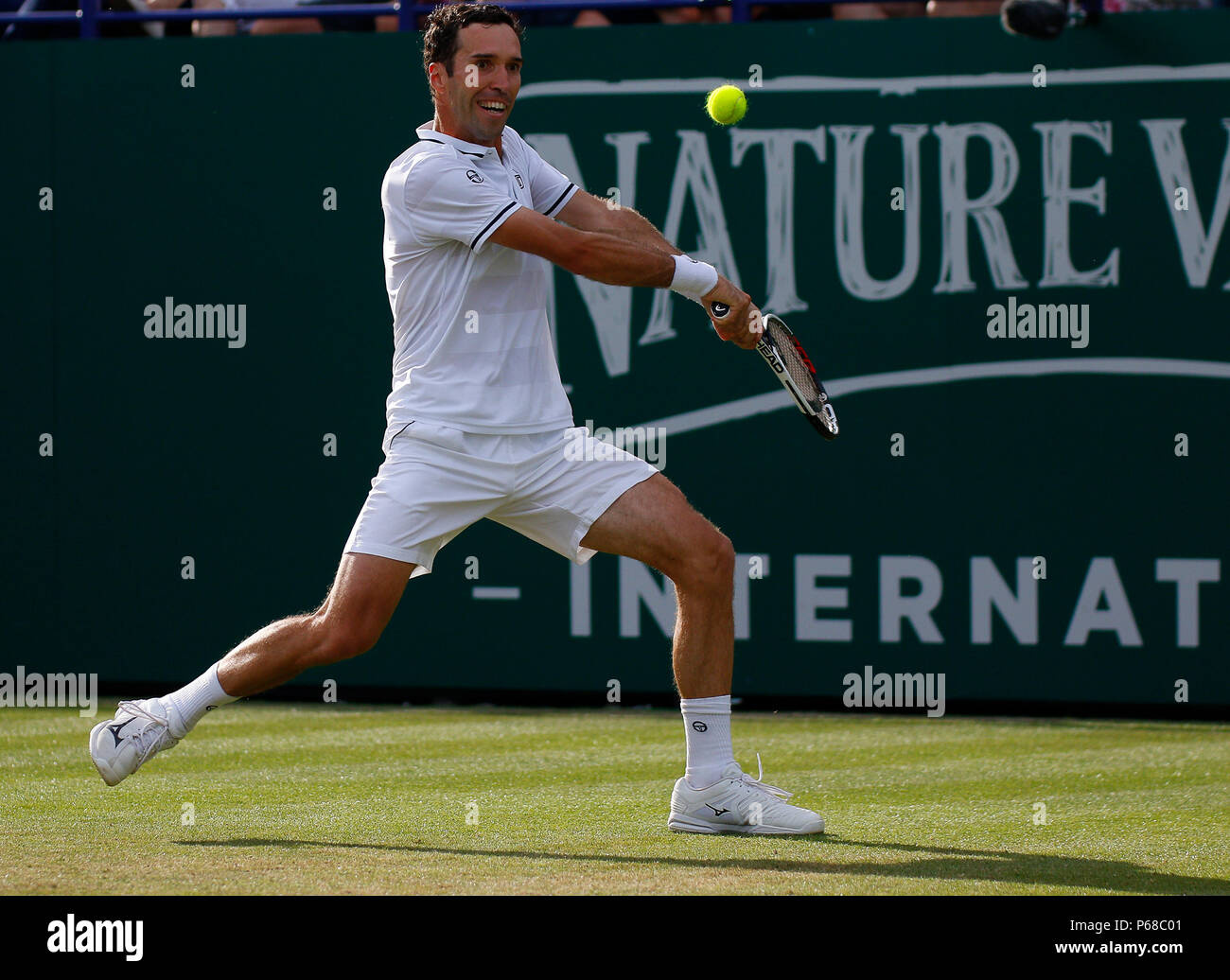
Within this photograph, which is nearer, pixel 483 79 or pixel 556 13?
pixel 483 79

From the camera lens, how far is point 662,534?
512cm

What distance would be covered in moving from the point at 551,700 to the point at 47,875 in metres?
3.73

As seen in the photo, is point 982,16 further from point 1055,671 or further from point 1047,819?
point 1047,819

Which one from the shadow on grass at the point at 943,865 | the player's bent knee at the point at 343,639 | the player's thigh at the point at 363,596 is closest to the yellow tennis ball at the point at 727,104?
the player's thigh at the point at 363,596

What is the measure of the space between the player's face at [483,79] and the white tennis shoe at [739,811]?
6.14 feet

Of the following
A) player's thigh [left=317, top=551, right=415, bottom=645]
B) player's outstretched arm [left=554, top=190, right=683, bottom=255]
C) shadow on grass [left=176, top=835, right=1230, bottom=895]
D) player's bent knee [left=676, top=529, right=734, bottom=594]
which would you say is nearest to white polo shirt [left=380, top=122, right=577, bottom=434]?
player's outstretched arm [left=554, top=190, right=683, bottom=255]

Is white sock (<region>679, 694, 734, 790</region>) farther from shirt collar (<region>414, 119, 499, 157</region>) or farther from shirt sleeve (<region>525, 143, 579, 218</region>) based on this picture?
shirt collar (<region>414, 119, 499, 157</region>)

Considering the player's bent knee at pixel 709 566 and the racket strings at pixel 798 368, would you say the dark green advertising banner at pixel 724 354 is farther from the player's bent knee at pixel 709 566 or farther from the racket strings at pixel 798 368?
the player's bent knee at pixel 709 566

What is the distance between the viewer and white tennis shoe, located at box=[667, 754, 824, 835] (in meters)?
5.22

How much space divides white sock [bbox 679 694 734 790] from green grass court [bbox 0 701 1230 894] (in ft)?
0.59

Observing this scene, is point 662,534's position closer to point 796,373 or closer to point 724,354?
point 796,373

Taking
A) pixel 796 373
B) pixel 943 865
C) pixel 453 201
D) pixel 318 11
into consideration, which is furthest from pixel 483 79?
pixel 318 11

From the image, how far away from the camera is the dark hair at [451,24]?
202 inches

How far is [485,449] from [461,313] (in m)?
0.37
